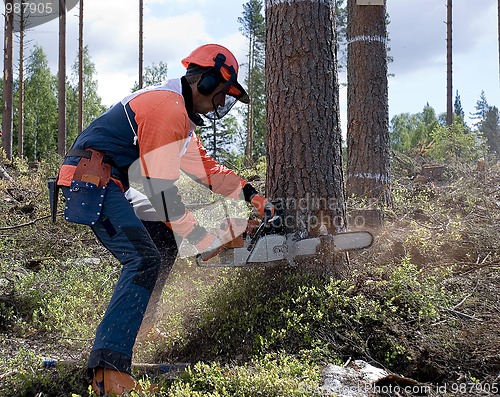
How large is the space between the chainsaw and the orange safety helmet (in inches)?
34.3

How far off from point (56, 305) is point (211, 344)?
5.13 feet

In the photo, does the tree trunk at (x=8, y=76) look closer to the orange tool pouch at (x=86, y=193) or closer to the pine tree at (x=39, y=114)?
the orange tool pouch at (x=86, y=193)

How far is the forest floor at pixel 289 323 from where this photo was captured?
2596 mm

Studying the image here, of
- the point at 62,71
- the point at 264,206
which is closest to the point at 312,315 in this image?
the point at 264,206

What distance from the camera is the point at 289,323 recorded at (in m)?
2.97

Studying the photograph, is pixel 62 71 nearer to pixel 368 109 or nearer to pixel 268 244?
pixel 368 109

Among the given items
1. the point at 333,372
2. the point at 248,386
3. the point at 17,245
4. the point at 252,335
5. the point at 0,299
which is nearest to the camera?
the point at 248,386

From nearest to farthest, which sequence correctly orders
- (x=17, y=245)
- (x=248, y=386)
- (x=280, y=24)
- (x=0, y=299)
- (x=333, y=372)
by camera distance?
(x=248, y=386) → (x=333, y=372) → (x=280, y=24) → (x=0, y=299) → (x=17, y=245)

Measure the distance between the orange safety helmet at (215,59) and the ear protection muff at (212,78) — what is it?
0.01 m

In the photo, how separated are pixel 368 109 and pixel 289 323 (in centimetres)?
402

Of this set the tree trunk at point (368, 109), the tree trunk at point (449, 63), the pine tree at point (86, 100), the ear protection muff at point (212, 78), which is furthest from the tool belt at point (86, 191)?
the pine tree at point (86, 100)

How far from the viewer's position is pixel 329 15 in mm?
3559

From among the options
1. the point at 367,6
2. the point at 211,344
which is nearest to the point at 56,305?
the point at 211,344

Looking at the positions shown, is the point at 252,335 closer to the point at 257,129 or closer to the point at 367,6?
the point at 367,6
